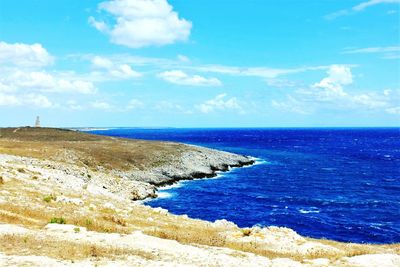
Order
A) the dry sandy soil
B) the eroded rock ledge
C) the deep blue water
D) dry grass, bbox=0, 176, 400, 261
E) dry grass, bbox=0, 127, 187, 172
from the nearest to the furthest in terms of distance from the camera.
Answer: the dry sandy soil < dry grass, bbox=0, 176, 400, 261 < the deep blue water < the eroded rock ledge < dry grass, bbox=0, 127, 187, 172

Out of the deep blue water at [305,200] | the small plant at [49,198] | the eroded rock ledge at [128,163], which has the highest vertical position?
the small plant at [49,198]

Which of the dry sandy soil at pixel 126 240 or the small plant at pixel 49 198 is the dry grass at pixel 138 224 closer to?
the dry sandy soil at pixel 126 240

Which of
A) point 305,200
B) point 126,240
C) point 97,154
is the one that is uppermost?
point 126,240

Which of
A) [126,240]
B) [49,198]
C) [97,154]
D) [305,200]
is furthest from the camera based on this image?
[97,154]

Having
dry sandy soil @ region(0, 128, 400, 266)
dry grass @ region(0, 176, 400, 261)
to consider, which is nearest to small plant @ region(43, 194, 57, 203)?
dry sandy soil @ region(0, 128, 400, 266)

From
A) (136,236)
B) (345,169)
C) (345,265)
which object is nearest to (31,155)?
(136,236)

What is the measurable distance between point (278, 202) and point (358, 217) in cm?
1583

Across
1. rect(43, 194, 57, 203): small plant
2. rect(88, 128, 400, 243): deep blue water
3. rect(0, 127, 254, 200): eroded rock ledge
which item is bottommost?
rect(88, 128, 400, 243): deep blue water

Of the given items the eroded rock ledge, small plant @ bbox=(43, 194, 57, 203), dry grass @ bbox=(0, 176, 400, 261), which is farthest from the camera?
the eroded rock ledge

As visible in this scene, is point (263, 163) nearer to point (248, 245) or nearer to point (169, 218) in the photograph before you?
point (169, 218)

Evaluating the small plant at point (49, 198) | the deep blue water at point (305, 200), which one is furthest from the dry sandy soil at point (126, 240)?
the deep blue water at point (305, 200)

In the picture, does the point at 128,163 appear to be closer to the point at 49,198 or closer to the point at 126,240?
the point at 49,198

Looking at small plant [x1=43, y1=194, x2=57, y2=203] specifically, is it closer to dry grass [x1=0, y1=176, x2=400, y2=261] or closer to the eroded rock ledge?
dry grass [x1=0, y1=176, x2=400, y2=261]

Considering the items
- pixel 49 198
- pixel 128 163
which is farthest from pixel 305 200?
pixel 49 198
